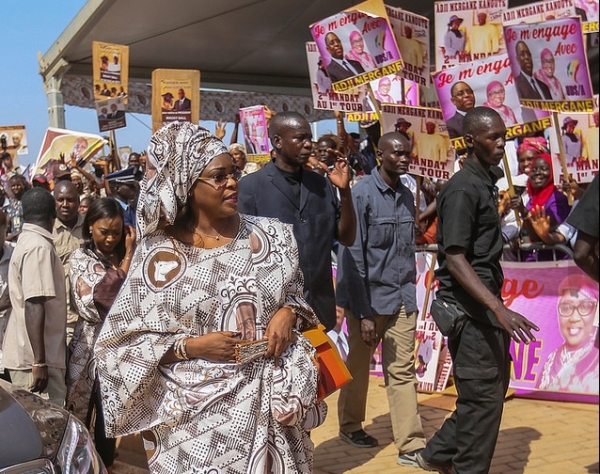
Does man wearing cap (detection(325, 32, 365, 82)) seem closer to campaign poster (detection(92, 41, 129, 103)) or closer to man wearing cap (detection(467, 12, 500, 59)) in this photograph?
man wearing cap (detection(467, 12, 500, 59))

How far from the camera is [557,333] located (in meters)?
6.65

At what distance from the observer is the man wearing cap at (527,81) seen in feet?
22.0

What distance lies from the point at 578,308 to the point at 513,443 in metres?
1.43

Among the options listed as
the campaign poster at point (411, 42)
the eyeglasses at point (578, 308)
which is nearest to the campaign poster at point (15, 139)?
the campaign poster at point (411, 42)

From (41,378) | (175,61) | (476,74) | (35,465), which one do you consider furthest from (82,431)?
(175,61)

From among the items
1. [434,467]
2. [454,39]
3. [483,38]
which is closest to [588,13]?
[483,38]

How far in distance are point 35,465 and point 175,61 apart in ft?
53.5

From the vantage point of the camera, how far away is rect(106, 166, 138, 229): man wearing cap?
934cm

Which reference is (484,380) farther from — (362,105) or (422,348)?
(362,105)

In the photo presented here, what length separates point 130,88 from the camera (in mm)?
19281

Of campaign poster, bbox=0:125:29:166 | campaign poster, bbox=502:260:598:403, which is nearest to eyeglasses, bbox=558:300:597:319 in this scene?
campaign poster, bbox=502:260:598:403

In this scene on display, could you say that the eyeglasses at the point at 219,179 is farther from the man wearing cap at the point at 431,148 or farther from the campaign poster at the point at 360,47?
the campaign poster at the point at 360,47

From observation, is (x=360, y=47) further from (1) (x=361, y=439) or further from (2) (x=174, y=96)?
(1) (x=361, y=439)

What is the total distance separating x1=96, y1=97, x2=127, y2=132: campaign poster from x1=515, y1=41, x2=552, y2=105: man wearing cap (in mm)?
6199
